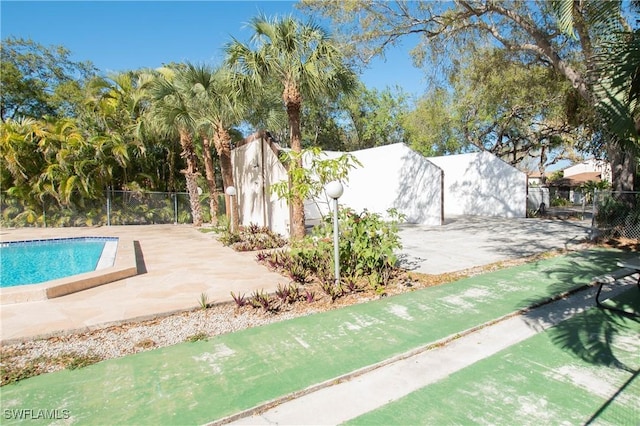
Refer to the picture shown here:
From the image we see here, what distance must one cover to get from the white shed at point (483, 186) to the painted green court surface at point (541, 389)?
14.4 m

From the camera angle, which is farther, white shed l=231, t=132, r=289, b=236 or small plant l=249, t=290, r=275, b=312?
white shed l=231, t=132, r=289, b=236

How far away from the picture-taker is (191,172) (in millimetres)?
14062

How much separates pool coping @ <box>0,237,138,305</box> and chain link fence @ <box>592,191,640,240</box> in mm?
11117

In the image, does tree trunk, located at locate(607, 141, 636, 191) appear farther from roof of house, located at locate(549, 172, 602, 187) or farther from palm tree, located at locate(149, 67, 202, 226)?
roof of house, located at locate(549, 172, 602, 187)

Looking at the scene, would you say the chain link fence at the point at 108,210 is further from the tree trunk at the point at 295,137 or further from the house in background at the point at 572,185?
the house in background at the point at 572,185

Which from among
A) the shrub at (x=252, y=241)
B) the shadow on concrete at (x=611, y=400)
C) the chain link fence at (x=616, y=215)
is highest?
the chain link fence at (x=616, y=215)

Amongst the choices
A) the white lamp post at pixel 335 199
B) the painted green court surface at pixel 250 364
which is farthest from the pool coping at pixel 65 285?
the white lamp post at pixel 335 199

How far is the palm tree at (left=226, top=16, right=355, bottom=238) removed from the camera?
314 inches

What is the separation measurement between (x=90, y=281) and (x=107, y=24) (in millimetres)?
7914

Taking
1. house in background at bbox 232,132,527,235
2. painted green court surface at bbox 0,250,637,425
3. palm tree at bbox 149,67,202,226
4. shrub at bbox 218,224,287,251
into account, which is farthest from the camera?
house in background at bbox 232,132,527,235

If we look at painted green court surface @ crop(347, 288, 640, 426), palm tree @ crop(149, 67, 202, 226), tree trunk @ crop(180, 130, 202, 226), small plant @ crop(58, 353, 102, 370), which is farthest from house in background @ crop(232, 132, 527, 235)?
painted green court surface @ crop(347, 288, 640, 426)

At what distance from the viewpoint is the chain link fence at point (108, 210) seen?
574 inches

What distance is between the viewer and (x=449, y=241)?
1017 cm

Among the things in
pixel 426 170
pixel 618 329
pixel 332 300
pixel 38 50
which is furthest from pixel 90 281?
pixel 38 50
